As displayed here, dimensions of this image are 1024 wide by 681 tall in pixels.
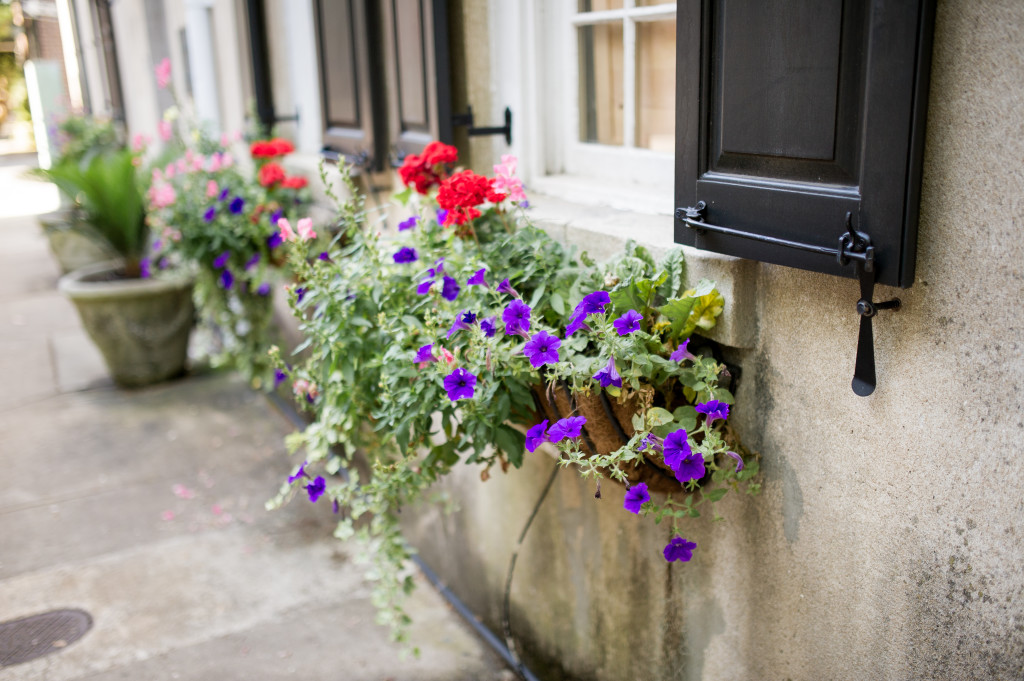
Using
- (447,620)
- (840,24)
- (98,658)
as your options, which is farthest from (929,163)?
(98,658)

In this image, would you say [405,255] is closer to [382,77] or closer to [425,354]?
[425,354]

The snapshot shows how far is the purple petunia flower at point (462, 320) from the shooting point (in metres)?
1.83

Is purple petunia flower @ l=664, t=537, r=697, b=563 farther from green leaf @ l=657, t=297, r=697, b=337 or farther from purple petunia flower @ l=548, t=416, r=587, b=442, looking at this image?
green leaf @ l=657, t=297, r=697, b=337

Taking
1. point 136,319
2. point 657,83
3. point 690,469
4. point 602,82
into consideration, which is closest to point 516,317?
point 690,469

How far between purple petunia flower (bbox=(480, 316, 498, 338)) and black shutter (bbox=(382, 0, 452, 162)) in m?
0.98

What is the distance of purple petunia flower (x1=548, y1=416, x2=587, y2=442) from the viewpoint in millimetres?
1555

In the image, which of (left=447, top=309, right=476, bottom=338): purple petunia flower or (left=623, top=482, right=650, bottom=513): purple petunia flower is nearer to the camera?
(left=623, top=482, right=650, bottom=513): purple petunia flower

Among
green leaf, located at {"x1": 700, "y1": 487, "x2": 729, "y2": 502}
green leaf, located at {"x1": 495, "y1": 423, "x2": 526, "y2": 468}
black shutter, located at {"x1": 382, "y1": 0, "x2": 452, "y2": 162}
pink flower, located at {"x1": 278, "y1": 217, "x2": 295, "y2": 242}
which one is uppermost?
black shutter, located at {"x1": 382, "y1": 0, "x2": 452, "y2": 162}

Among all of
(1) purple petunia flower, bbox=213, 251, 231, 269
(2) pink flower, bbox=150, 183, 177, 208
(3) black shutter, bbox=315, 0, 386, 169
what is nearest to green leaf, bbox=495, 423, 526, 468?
(3) black shutter, bbox=315, 0, 386, 169

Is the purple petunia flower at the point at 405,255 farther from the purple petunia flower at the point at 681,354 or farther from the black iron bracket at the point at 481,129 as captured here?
the purple petunia flower at the point at 681,354

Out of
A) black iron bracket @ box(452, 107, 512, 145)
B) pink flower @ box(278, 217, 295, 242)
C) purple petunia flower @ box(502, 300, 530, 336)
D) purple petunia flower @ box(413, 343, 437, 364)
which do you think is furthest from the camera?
black iron bracket @ box(452, 107, 512, 145)

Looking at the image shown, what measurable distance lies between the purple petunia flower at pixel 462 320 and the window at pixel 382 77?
0.92 metres

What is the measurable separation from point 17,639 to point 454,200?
2252mm

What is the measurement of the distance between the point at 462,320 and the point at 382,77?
1.60m
